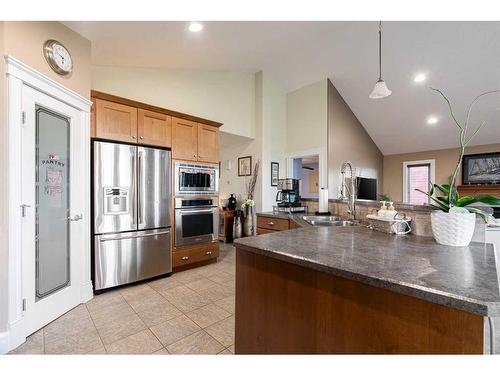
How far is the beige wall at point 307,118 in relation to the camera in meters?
4.06

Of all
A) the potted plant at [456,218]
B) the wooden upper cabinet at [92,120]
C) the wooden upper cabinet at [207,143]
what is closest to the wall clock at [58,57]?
the wooden upper cabinet at [92,120]

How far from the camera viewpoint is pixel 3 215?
161cm

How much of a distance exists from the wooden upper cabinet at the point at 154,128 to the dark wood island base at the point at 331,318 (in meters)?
2.17

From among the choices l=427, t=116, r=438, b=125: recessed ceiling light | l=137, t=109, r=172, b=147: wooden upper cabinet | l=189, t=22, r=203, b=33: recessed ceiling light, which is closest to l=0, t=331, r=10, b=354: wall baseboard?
l=137, t=109, r=172, b=147: wooden upper cabinet

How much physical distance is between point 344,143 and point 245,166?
194 cm

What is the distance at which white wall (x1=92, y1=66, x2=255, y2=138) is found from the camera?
315 centimetres

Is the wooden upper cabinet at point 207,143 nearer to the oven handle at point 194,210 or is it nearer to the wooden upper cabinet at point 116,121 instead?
the oven handle at point 194,210

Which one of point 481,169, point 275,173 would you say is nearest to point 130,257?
point 275,173

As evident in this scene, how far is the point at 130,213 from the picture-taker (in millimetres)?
2648

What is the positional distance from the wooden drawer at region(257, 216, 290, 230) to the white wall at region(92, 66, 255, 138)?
1.80m

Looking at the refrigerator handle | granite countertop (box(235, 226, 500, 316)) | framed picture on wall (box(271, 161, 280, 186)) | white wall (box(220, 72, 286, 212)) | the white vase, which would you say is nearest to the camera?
granite countertop (box(235, 226, 500, 316))

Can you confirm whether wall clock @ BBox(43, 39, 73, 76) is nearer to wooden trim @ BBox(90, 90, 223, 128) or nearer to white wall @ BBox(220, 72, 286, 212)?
wooden trim @ BBox(90, 90, 223, 128)

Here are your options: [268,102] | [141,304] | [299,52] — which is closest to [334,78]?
[299,52]

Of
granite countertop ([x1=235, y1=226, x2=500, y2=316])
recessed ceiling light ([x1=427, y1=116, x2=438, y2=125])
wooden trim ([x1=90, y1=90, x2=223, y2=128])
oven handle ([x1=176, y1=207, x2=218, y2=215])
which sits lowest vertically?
oven handle ([x1=176, y1=207, x2=218, y2=215])
